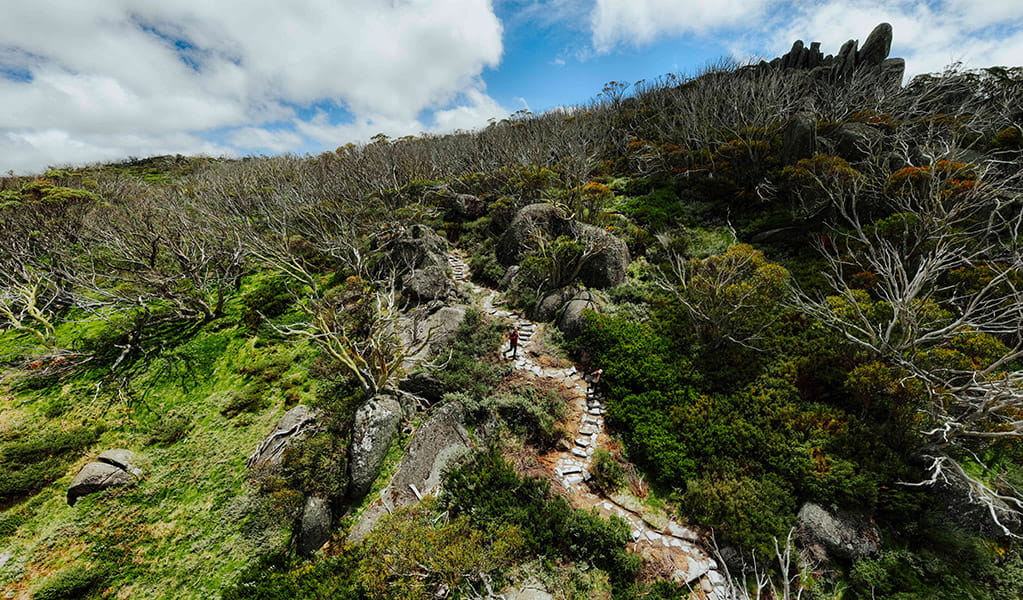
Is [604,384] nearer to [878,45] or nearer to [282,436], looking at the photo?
[282,436]

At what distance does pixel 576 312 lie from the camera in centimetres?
1359

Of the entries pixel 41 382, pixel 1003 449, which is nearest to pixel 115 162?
pixel 41 382

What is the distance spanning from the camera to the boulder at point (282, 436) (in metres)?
9.55

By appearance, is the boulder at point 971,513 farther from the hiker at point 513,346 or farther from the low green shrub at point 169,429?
the low green shrub at point 169,429

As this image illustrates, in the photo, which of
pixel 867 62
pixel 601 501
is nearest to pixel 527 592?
pixel 601 501

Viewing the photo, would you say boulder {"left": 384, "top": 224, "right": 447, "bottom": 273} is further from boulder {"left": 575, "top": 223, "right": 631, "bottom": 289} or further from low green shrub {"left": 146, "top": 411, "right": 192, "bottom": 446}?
low green shrub {"left": 146, "top": 411, "right": 192, "bottom": 446}

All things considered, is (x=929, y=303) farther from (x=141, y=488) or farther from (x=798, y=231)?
(x=141, y=488)

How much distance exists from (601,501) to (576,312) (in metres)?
6.95

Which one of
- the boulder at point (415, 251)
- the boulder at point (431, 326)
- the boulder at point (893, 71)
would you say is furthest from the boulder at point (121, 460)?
the boulder at point (893, 71)

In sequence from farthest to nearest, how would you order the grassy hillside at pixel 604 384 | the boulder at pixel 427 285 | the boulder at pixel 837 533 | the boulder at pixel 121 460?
the boulder at pixel 427 285, the boulder at pixel 121 460, the grassy hillside at pixel 604 384, the boulder at pixel 837 533

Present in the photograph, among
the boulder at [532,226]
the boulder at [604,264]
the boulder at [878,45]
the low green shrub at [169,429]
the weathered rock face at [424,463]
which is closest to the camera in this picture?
the weathered rock face at [424,463]

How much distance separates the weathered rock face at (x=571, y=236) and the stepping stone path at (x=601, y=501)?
5.11 meters

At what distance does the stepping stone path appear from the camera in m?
7.08

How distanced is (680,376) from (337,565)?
10.4 metres
